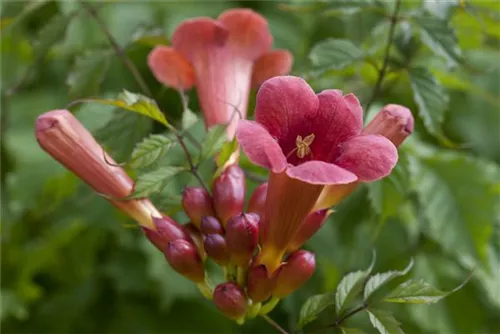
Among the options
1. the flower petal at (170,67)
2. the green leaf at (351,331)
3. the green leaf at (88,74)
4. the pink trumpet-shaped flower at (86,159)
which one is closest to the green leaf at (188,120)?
the pink trumpet-shaped flower at (86,159)

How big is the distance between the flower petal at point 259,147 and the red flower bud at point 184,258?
310 mm

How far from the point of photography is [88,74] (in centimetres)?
169

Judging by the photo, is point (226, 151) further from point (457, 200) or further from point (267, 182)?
point (457, 200)

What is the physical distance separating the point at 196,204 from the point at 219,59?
402 millimetres

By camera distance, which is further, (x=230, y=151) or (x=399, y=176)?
(x=399, y=176)

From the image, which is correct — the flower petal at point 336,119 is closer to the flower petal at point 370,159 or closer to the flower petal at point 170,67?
the flower petal at point 370,159

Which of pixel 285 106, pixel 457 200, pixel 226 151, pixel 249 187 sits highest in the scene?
pixel 285 106

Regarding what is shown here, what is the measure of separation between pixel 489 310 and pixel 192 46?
4.79 ft

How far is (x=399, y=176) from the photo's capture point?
1627mm

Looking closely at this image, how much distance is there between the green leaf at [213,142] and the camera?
1343 millimetres

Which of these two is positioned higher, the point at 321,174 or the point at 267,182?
the point at 321,174

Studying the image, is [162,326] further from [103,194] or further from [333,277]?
[103,194]

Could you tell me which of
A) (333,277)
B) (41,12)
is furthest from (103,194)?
(41,12)

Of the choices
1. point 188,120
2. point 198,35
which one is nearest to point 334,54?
point 198,35
